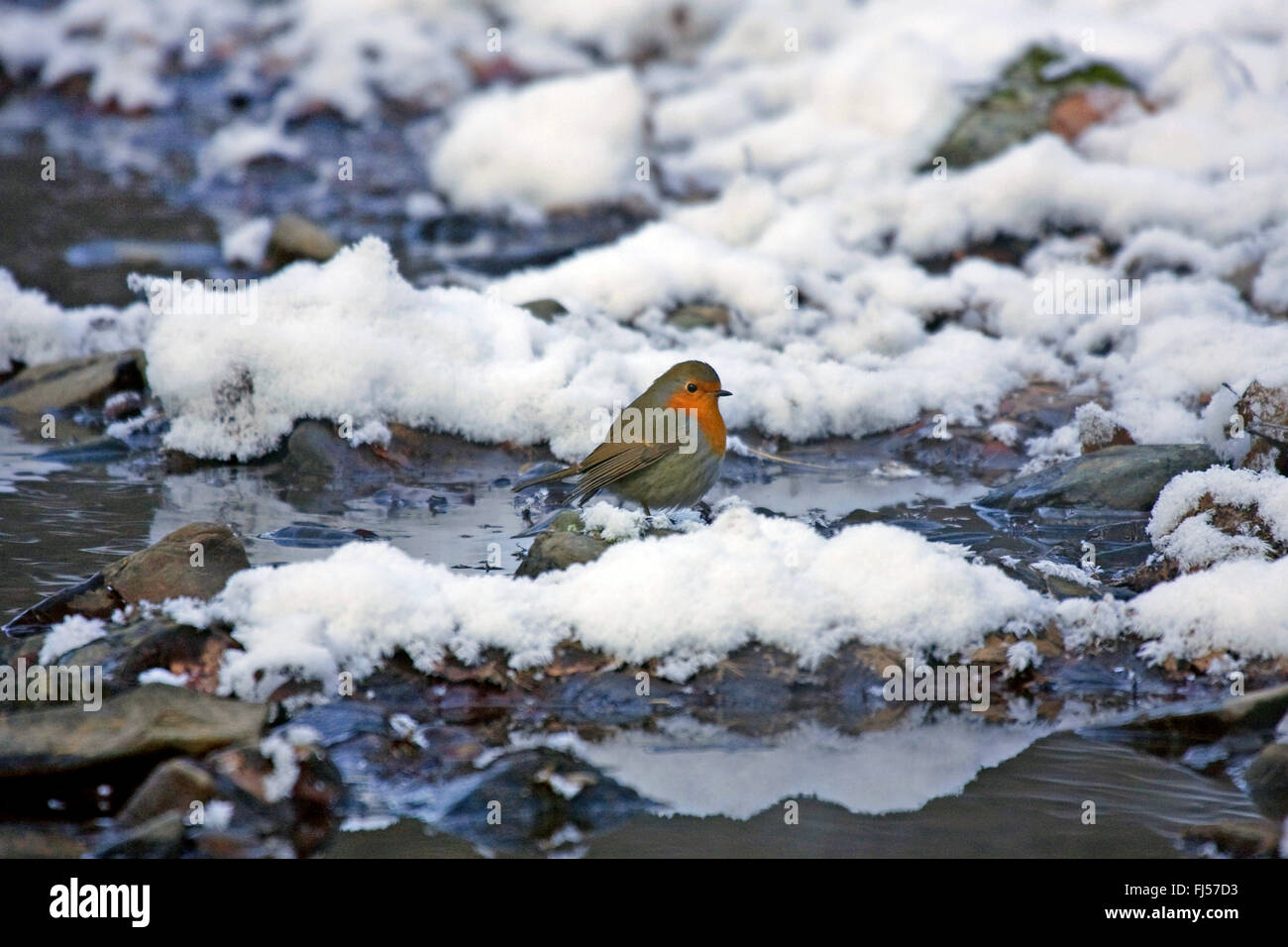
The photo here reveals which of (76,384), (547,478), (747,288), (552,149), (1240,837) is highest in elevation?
(552,149)

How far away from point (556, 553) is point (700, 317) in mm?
3507

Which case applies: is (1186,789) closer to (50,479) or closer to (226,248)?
(50,479)

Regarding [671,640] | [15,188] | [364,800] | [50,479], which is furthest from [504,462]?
[15,188]

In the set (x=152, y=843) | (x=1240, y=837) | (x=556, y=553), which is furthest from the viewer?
(x=556, y=553)

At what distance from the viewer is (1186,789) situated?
11.9 feet

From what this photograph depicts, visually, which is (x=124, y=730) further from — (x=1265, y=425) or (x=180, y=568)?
(x=1265, y=425)

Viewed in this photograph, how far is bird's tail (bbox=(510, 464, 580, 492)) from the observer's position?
5613 millimetres

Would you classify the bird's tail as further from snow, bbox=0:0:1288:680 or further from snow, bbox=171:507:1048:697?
snow, bbox=171:507:1048:697

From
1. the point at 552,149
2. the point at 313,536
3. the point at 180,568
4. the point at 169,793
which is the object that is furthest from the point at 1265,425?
the point at 552,149

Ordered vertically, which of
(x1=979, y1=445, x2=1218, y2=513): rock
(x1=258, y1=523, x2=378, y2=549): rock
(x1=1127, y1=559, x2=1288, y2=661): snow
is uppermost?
(x1=979, y1=445, x2=1218, y2=513): rock

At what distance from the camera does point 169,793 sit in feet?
10.9

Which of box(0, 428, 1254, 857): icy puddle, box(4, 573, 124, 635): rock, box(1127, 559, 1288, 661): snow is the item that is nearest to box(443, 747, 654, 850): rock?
box(0, 428, 1254, 857): icy puddle

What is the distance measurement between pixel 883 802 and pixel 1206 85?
825cm

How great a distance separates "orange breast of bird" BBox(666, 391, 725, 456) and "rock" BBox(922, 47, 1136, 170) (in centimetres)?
517
